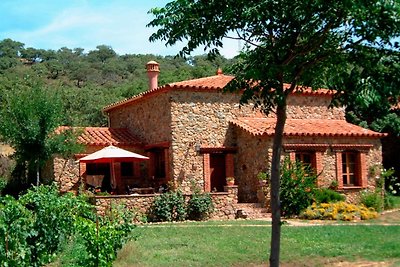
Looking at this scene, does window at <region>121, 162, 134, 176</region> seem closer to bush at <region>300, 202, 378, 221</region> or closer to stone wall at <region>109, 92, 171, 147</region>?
stone wall at <region>109, 92, 171, 147</region>

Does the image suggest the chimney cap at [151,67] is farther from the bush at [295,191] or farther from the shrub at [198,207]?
the bush at [295,191]

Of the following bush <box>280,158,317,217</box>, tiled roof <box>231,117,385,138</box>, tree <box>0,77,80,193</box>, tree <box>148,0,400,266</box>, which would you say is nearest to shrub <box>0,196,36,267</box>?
tree <box>148,0,400,266</box>

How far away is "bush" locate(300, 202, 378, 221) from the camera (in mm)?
19731

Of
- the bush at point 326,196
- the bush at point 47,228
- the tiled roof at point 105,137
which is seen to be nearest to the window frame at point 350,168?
the bush at point 326,196

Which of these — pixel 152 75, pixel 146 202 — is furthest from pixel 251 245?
pixel 152 75

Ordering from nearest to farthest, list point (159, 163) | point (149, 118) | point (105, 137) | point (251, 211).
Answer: point (251, 211) < point (159, 163) < point (105, 137) < point (149, 118)

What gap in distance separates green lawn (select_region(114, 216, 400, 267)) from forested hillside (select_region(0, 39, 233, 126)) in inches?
301

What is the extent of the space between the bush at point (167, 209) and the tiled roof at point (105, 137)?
16.4 feet

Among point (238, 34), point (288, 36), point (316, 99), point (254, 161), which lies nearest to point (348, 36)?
point (288, 36)

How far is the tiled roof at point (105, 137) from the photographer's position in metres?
23.5

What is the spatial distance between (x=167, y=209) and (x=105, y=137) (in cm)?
620

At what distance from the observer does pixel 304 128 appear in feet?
76.3

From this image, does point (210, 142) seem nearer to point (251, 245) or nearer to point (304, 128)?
point (304, 128)

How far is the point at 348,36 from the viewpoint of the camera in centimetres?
712
